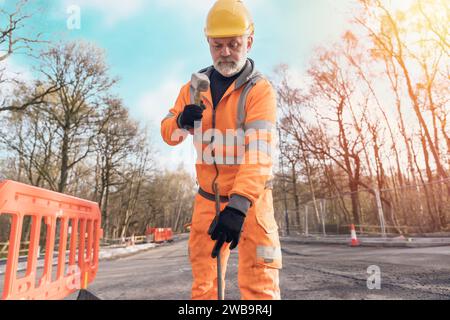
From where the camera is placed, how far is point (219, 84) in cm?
222

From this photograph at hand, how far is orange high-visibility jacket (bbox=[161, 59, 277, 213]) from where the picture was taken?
189cm

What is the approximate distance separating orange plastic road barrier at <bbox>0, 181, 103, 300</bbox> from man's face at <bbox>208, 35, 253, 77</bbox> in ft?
4.66

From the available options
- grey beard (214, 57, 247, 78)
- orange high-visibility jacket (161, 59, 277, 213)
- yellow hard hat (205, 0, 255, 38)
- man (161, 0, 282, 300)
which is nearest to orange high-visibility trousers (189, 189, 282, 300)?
man (161, 0, 282, 300)

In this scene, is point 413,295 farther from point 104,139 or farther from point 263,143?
point 104,139

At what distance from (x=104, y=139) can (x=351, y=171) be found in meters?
15.7

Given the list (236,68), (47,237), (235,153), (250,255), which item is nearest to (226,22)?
(236,68)

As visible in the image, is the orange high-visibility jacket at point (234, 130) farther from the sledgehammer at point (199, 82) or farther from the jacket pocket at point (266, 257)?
the jacket pocket at point (266, 257)

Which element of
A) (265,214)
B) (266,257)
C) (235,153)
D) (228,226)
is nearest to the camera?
(228,226)

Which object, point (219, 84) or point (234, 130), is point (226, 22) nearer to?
point (219, 84)

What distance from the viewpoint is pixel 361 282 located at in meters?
3.92

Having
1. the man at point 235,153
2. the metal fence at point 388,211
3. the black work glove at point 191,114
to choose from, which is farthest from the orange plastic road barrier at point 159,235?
the black work glove at point 191,114

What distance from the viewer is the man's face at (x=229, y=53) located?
79.0 inches

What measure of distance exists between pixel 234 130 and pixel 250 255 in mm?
818

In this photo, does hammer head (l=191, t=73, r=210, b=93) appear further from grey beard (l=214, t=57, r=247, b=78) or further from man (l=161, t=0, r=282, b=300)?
grey beard (l=214, t=57, r=247, b=78)
